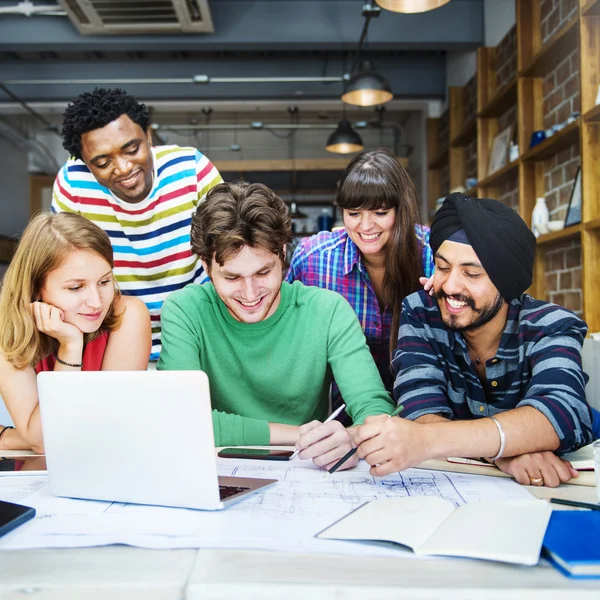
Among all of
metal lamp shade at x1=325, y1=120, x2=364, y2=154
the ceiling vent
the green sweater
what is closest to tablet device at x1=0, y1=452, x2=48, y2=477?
the green sweater

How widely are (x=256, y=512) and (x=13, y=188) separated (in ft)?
32.9

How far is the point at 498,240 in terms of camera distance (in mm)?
1577

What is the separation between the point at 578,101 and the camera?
12.1 feet

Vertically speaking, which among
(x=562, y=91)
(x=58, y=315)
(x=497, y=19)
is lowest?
(x=58, y=315)

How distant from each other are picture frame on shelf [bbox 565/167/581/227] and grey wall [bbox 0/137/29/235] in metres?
7.83

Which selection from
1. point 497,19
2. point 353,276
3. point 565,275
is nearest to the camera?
point 353,276

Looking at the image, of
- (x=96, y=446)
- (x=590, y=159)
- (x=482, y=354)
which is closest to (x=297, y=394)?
(x=482, y=354)

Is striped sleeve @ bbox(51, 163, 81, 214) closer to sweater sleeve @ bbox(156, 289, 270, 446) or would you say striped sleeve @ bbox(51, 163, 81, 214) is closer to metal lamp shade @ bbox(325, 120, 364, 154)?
sweater sleeve @ bbox(156, 289, 270, 446)

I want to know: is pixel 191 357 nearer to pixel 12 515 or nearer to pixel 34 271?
pixel 34 271

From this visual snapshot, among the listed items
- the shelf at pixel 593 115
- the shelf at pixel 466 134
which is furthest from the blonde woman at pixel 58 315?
the shelf at pixel 466 134

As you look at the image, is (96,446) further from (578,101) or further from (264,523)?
(578,101)

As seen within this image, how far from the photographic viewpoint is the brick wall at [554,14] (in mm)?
3631

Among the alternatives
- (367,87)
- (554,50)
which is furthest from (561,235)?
(367,87)

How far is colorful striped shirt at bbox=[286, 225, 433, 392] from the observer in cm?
230
